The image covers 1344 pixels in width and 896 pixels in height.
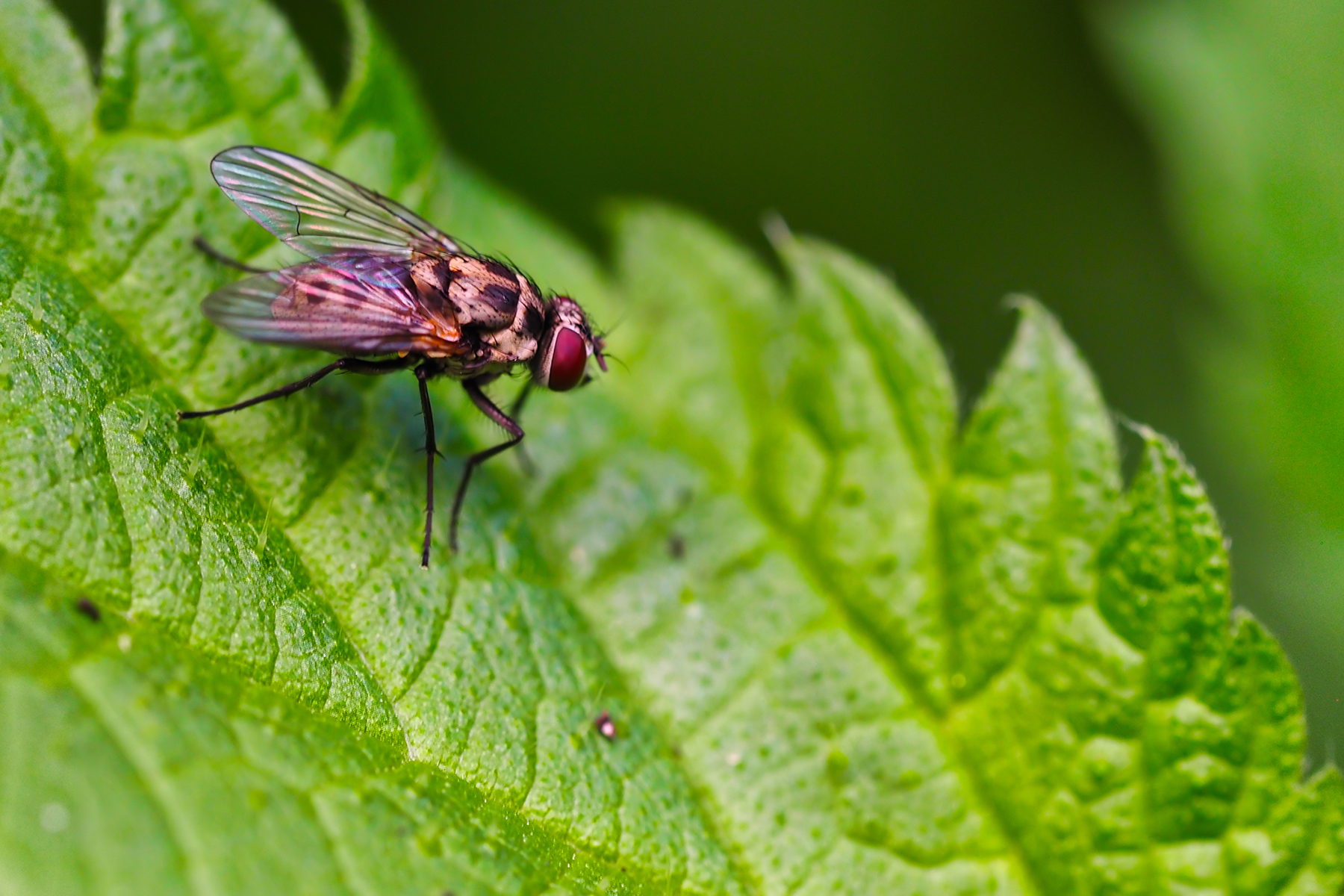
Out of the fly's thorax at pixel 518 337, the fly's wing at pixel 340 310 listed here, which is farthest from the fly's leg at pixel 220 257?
the fly's thorax at pixel 518 337

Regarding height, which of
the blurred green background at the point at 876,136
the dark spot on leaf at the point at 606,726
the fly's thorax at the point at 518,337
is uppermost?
the blurred green background at the point at 876,136

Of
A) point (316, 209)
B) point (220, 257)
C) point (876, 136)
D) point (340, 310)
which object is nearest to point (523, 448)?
point (340, 310)

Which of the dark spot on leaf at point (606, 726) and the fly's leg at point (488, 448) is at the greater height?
the fly's leg at point (488, 448)

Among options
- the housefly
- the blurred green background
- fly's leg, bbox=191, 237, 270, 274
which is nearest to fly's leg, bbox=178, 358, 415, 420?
the housefly

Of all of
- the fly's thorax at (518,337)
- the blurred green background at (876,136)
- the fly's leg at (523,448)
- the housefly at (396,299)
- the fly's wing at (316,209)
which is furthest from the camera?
the blurred green background at (876,136)

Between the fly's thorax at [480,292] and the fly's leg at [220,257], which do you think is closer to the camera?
the fly's leg at [220,257]

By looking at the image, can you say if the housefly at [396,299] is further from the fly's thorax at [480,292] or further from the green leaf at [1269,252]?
the green leaf at [1269,252]

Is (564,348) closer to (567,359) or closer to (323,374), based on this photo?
(567,359)
